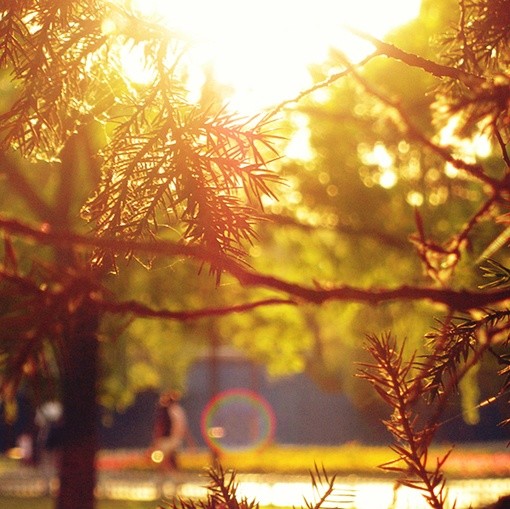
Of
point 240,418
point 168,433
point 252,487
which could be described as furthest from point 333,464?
point 240,418

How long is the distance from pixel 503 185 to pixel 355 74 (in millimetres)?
294

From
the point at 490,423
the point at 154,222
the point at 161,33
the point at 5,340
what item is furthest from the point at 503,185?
the point at 490,423

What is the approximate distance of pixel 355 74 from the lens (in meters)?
1.50

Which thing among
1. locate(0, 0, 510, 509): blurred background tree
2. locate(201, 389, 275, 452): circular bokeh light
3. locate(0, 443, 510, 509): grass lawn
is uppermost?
locate(201, 389, 275, 452): circular bokeh light

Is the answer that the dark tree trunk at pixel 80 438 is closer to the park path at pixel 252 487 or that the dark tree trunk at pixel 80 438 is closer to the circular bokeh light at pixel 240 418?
the park path at pixel 252 487

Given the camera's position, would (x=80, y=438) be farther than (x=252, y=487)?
No

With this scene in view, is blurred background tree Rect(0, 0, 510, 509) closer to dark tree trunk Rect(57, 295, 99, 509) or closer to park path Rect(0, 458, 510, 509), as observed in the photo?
dark tree trunk Rect(57, 295, 99, 509)

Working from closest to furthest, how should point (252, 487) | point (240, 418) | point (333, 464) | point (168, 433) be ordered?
point (252, 487), point (168, 433), point (333, 464), point (240, 418)

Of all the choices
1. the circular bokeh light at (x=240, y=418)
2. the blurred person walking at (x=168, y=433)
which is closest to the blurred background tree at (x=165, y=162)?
the blurred person walking at (x=168, y=433)

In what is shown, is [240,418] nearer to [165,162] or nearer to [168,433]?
[168,433]

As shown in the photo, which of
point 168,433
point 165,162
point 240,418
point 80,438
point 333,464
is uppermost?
point 240,418

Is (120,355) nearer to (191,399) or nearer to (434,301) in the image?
(434,301)

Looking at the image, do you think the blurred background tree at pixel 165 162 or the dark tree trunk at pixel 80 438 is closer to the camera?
the blurred background tree at pixel 165 162

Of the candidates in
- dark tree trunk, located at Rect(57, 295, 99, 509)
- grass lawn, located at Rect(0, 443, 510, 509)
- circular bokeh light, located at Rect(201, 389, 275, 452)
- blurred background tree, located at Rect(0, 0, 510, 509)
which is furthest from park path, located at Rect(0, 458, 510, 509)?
circular bokeh light, located at Rect(201, 389, 275, 452)
